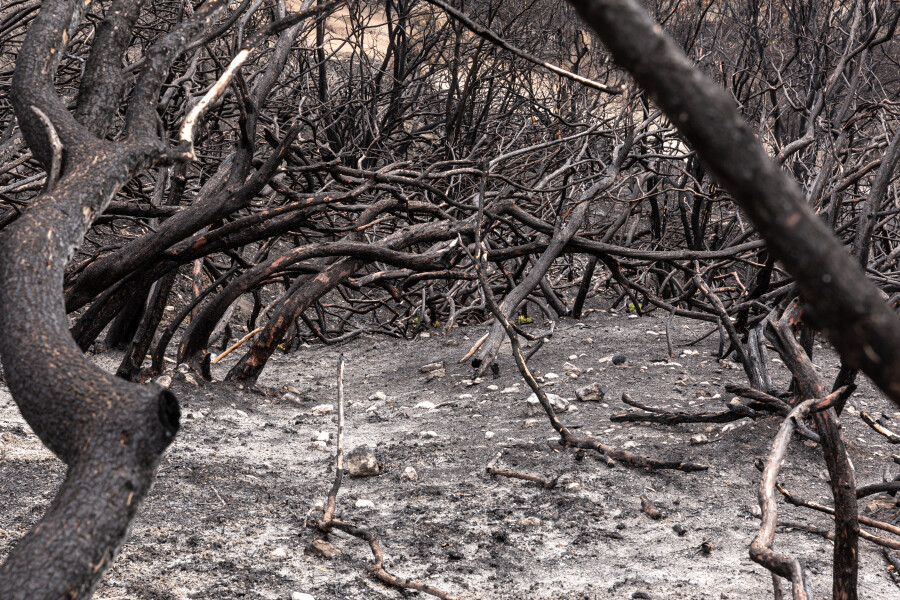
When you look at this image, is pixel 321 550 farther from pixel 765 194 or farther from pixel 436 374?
pixel 436 374

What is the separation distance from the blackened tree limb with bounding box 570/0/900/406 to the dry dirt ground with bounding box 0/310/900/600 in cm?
140

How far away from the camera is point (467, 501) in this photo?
7.50 ft

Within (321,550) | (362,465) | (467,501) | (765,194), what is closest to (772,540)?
(765,194)

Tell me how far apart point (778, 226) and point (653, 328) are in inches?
180

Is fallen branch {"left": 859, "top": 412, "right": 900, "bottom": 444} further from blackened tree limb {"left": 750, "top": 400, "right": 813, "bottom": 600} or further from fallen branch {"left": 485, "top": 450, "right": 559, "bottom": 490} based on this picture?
fallen branch {"left": 485, "top": 450, "right": 559, "bottom": 490}

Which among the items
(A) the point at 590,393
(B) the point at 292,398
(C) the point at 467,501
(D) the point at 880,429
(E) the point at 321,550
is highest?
(A) the point at 590,393

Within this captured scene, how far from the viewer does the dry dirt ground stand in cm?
175

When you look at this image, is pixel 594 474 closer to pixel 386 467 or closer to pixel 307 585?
pixel 386 467

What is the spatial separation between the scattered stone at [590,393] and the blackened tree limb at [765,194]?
2.92 m

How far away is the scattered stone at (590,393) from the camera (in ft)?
11.0

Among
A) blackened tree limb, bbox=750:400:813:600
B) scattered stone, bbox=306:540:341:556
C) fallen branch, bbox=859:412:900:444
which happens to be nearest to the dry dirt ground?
scattered stone, bbox=306:540:341:556

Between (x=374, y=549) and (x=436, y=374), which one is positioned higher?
(x=436, y=374)

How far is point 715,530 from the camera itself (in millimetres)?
2006

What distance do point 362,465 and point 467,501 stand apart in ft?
1.45
